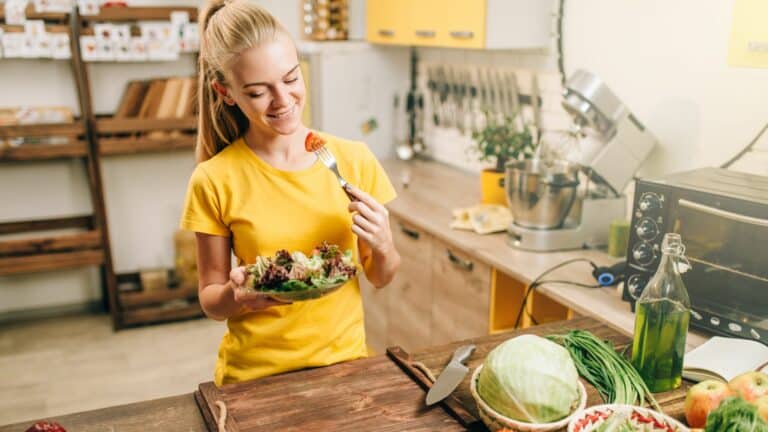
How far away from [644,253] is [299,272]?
3.56 feet

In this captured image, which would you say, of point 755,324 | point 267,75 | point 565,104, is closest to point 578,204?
point 565,104

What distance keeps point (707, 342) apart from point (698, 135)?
37.5 inches

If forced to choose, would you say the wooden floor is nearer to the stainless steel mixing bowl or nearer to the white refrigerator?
the white refrigerator

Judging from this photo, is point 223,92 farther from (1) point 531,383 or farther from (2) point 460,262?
(2) point 460,262

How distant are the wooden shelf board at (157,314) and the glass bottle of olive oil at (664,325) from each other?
3225 millimetres

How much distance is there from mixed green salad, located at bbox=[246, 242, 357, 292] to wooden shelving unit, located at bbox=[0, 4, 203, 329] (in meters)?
2.95

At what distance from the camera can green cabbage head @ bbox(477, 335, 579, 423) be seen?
1.21 metres

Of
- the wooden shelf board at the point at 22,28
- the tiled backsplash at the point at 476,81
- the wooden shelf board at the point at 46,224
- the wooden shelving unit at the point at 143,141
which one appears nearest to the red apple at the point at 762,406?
the tiled backsplash at the point at 476,81

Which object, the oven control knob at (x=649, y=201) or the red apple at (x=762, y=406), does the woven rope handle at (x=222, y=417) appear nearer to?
the red apple at (x=762, y=406)

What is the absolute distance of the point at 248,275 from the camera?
1.36 m

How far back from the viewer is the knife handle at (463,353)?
59.2 inches

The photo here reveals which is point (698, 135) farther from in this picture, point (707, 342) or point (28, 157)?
point (28, 157)

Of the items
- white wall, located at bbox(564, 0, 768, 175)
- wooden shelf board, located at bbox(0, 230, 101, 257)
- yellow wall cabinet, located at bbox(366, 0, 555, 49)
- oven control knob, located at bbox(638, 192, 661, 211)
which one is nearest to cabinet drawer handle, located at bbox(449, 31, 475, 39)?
yellow wall cabinet, located at bbox(366, 0, 555, 49)

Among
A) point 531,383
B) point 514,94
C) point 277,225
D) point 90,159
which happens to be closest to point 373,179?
point 277,225
